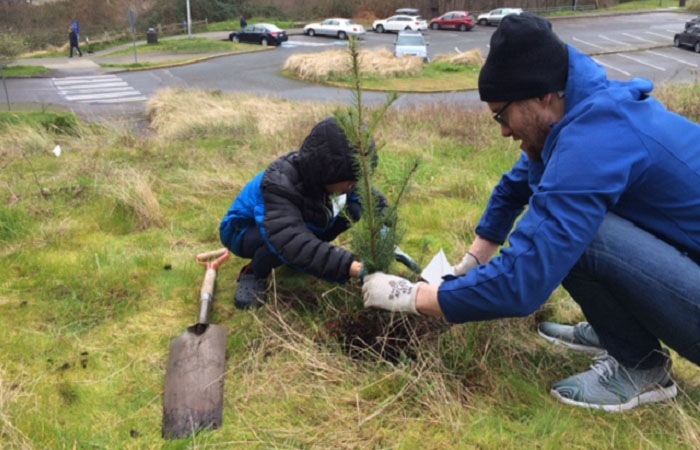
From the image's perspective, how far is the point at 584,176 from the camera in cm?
178

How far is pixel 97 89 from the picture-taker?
20.7 meters

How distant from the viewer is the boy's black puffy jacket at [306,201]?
2.66m

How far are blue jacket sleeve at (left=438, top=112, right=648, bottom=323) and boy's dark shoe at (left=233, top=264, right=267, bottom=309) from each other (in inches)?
56.7

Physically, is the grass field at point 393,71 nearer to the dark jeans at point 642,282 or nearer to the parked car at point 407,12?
the dark jeans at point 642,282

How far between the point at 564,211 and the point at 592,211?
0.09m

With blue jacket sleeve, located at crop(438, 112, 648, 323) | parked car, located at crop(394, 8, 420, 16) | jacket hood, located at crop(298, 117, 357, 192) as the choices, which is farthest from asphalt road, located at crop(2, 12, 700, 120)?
blue jacket sleeve, located at crop(438, 112, 648, 323)

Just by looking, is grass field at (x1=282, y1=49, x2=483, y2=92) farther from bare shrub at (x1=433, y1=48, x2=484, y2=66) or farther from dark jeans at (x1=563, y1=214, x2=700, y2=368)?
dark jeans at (x1=563, y1=214, x2=700, y2=368)

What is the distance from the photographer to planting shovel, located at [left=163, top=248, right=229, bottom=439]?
2.17m

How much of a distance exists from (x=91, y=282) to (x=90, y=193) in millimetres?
1685

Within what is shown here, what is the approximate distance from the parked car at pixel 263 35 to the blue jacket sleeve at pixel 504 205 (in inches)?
1326

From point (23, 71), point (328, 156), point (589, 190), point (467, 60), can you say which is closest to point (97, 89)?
point (23, 71)

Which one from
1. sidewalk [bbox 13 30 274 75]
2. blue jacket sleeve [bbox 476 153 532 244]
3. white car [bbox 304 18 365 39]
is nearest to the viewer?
blue jacket sleeve [bbox 476 153 532 244]

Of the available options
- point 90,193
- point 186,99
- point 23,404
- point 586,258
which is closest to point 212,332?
point 23,404

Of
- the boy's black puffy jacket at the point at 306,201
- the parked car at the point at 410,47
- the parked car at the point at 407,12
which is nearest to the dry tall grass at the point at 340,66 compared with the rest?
the parked car at the point at 410,47
